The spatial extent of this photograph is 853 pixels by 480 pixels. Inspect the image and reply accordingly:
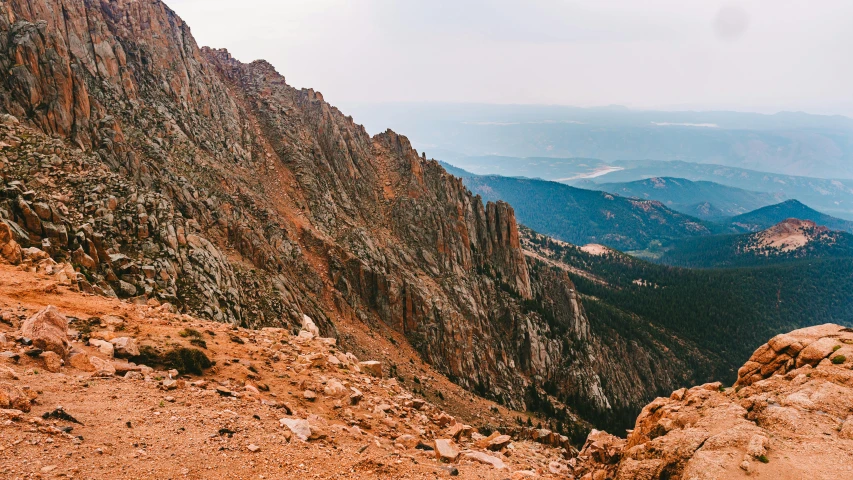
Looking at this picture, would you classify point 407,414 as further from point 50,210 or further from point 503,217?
point 503,217

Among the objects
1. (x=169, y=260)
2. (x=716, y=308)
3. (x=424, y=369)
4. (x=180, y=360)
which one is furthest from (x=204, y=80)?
(x=716, y=308)

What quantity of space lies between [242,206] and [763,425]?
53.4 meters

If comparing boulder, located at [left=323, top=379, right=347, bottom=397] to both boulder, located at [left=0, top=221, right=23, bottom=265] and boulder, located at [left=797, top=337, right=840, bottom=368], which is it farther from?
boulder, located at [left=797, top=337, right=840, bottom=368]

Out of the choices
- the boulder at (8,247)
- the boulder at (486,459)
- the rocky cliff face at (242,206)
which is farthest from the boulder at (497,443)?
the boulder at (8,247)

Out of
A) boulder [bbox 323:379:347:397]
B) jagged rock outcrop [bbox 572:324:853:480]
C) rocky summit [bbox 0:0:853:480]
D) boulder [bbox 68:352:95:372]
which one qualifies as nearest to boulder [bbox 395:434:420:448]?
rocky summit [bbox 0:0:853:480]

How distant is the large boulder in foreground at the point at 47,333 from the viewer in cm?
1481

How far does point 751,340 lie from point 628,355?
8371 cm

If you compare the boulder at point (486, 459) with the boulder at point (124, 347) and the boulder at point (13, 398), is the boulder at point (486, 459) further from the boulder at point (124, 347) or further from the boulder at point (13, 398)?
the boulder at point (13, 398)

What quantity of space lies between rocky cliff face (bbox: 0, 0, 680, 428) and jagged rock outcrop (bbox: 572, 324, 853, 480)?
86.4 feet

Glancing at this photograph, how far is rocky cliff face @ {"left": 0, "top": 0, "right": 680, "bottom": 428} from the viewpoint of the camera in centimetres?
3150

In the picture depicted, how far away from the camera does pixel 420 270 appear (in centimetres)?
7438

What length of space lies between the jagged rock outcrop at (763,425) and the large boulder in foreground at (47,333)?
2002cm

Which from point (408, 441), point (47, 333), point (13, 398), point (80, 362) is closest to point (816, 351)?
point (408, 441)

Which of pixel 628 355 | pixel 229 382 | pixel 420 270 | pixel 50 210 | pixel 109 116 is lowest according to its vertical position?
pixel 628 355
